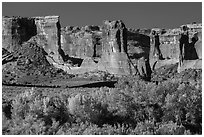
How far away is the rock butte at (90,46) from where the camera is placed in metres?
63.2

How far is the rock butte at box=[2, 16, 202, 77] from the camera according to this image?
63.2m

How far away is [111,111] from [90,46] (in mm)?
69565

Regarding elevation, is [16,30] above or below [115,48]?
above

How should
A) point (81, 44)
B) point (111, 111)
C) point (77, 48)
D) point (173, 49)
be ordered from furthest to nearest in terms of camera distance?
point (81, 44) → point (77, 48) → point (173, 49) → point (111, 111)

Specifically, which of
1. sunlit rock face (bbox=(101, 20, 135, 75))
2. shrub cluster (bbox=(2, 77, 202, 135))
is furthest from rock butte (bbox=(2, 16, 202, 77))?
shrub cluster (bbox=(2, 77, 202, 135))

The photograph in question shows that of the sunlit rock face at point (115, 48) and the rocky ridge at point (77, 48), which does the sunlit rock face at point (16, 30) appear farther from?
the sunlit rock face at point (115, 48)

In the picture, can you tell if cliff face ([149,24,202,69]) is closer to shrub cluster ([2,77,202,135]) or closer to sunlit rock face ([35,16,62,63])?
sunlit rock face ([35,16,62,63])

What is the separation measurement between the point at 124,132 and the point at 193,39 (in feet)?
210

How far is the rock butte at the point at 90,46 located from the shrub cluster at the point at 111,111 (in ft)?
49.4

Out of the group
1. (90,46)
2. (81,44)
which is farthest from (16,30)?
(81,44)

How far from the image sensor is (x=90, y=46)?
103m

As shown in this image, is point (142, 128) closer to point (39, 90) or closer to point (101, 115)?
point (101, 115)

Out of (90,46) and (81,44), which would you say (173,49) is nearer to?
(90,46)

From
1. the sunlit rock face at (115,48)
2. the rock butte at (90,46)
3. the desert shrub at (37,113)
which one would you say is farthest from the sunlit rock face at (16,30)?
the desert shrub at (37,113)
